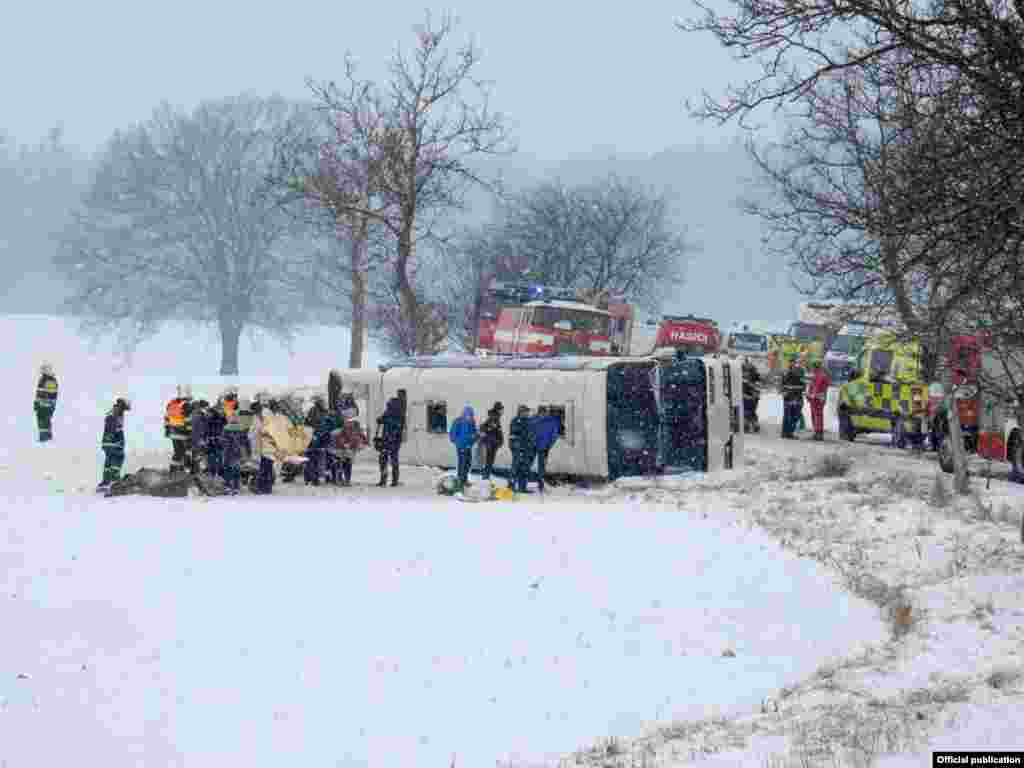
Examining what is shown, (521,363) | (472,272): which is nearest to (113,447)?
(521,363)

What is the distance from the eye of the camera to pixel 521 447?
25.1 meters

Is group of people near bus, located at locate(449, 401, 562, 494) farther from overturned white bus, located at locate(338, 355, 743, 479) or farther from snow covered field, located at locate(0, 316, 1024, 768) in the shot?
snow covered field, located at locate(0, 316, 1024, 768)

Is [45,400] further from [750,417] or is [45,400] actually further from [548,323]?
[750,417]

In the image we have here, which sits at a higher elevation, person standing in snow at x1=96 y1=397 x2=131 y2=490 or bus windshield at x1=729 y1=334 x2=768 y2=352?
bus windshield at x1=729 y1=334 x2=768 y2=352

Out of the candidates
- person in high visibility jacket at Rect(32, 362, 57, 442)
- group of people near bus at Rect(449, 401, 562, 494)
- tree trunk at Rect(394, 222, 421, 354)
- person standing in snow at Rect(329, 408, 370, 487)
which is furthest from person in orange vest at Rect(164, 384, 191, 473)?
tree trunk at Rect(394, 222, 421, 354)

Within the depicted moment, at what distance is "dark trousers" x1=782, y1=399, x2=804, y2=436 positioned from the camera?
33875mm

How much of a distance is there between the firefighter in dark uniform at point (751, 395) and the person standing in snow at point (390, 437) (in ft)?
34.9

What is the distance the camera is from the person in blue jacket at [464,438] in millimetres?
25109

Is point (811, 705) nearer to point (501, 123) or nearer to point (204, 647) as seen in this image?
point (204, 647)

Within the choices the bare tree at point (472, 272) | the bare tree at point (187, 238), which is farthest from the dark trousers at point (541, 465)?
the bare tree at point (187, 238)

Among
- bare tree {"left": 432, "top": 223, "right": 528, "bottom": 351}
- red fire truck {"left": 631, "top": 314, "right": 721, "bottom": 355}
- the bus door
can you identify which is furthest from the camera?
bare tree {"left": 432, "top": 223, "right": 528, "bottom": 351}

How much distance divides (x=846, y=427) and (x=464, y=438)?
1124 centimetres

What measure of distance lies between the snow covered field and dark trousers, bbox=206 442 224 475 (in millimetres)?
2300

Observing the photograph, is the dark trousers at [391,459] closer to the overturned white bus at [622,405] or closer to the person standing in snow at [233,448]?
the overturned white bus at [622,405]
